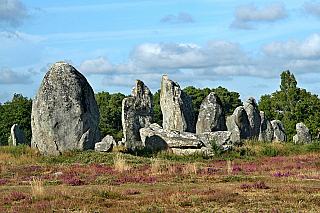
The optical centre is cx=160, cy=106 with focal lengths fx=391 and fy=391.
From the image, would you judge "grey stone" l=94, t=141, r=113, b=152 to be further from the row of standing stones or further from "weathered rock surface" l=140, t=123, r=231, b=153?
"weathered rock surface" l=140, t=123, r=231, b=153

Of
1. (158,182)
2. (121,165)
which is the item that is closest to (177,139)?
(121,165)

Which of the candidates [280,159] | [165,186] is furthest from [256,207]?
[280,159]

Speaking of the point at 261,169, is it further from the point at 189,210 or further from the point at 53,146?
the point at 53,146

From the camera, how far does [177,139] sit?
25.2m

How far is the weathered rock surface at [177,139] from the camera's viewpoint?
24.8m

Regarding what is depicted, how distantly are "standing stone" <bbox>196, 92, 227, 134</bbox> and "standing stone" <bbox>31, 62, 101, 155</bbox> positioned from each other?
37.5ft

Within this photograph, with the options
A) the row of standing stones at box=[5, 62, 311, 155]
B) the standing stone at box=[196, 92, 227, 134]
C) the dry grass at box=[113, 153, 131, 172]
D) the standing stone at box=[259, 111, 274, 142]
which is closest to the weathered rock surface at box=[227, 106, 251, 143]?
the standing stone at box=[196, 92, 227, 134]

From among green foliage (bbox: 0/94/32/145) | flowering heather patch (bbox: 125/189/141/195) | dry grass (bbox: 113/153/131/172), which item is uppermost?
green foliage (bbox: 0/94/32/145)

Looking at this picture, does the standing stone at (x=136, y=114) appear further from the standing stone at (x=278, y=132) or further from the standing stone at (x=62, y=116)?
the standing stone at (x=278, y=132)

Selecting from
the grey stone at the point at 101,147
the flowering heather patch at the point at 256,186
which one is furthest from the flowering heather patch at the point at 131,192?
the grey stone at the point at 101,147

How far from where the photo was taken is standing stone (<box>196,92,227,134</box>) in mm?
32000

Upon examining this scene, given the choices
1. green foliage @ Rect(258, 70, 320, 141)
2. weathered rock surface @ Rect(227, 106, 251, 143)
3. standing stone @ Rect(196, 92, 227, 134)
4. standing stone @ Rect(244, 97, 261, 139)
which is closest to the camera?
standing stone @ Rect(196, 92, 227, 134)

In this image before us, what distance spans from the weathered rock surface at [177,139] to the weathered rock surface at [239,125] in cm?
759

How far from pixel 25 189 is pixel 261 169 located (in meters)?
11.3
